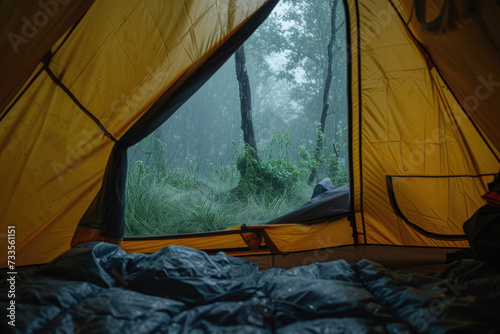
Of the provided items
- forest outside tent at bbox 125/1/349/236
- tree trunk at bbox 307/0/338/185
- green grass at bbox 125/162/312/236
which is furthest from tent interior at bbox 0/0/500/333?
tree trunk at bbox 307/0/338/185

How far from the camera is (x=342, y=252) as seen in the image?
179 cm

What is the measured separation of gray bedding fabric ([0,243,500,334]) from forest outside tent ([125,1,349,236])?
1657mm

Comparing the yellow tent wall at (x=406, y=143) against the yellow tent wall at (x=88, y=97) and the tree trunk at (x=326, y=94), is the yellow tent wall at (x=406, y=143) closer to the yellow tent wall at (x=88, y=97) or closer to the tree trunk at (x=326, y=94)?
the yellow tent wall at (x=88, y=97)

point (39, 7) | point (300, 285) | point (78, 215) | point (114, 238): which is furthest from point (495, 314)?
point (78, 215)

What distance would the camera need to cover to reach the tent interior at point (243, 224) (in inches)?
38.1

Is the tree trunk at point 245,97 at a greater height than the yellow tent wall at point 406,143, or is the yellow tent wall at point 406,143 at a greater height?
the tree trunk at point 245,97

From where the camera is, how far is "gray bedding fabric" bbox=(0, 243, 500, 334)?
0.82 meters

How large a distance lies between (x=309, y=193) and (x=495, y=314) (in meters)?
3.42

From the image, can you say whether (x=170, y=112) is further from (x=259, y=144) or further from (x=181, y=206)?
(x=259, y=144)

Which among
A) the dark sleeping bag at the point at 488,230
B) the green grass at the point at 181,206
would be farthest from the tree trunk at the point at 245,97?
the dark sleeping bag at the point at 488,230

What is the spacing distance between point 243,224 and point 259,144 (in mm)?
4473

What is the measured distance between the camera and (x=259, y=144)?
20.1ft

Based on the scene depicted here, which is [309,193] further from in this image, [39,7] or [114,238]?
[39,7]

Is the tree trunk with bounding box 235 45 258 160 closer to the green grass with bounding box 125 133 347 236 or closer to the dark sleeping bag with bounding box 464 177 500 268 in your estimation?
the green grass with bounding box 125 133 347 236
